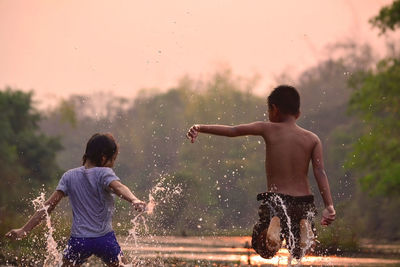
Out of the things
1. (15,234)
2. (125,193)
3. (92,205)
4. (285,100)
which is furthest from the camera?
(285,100)

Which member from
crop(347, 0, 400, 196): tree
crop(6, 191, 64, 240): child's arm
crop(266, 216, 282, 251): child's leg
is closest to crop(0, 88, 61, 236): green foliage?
crop(347, 0, 400, 196): tree

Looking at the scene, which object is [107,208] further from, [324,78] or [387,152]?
[324,78]

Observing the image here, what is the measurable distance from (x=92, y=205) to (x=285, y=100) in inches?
69.1

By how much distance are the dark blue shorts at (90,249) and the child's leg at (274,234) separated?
3.73 ft

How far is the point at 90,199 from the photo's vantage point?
21.1ft

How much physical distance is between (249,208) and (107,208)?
30.7 meters

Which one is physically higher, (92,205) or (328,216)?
(92,205)

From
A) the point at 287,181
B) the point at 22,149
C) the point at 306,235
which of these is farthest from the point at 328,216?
the point at 22,149

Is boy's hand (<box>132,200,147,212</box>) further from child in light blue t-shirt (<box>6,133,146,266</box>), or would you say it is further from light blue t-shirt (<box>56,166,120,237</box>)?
light blue t-shirt (<box>56,166,120,237</box>)

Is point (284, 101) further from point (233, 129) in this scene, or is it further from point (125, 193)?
point (125, 193)

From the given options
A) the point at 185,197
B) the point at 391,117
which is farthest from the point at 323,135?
the point at 391,117

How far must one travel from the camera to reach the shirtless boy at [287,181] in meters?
6.62

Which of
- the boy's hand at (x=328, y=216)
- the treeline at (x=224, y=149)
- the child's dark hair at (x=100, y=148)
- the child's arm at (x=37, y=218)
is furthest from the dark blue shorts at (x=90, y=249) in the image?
the treeline at (x=224, y=149)

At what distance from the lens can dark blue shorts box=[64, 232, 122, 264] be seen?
6285mm
